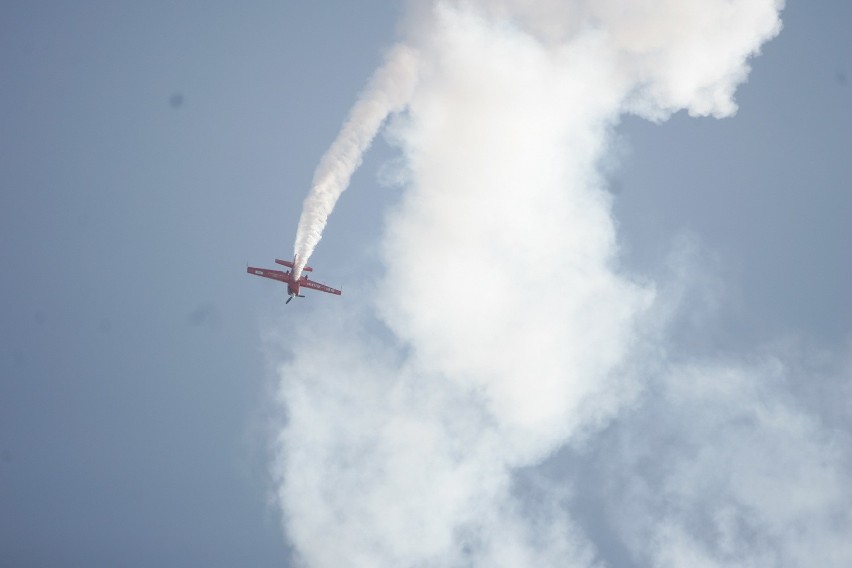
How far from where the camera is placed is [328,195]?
2645 inches

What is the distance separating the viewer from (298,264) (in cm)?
6944

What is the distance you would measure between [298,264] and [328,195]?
18.6 ft
